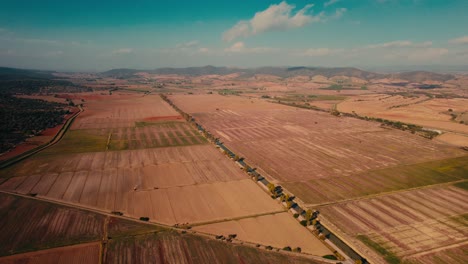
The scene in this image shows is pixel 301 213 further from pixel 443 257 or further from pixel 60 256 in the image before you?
pixel 60 256

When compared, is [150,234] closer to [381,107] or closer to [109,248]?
[109,248]

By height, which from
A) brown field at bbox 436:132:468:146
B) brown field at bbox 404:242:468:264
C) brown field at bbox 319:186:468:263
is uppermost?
brown field at bbox 436:132:468:146

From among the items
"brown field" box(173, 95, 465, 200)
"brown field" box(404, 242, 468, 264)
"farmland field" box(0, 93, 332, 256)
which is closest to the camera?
"brown field" box(404, 242, 468, 264)

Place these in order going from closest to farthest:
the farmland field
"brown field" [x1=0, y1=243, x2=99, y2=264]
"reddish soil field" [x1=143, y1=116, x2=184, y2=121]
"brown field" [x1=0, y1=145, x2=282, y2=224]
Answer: "brown field" [x1=0, y1=243, x2=99, y2=264] < the farmland field < "brown field" [x1=0, y1=145, x2=282, y2=224] < "reddish soil field" [x1=143, y1=116, x2=184, y2=121]

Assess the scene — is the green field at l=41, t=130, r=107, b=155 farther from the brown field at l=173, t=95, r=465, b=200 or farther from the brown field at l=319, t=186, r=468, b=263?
the brown field at l=319, t=186, r=468, b=263

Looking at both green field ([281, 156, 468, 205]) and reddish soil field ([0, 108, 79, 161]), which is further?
reddish soil field ([0, 108, 79, 161])

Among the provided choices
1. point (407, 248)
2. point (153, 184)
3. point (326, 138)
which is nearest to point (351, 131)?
point (326, 138)

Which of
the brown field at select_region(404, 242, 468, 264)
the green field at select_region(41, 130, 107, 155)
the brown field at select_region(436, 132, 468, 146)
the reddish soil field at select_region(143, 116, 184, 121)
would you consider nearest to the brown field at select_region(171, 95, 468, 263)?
the brown field at select_region(404, 242, 468, 264)
